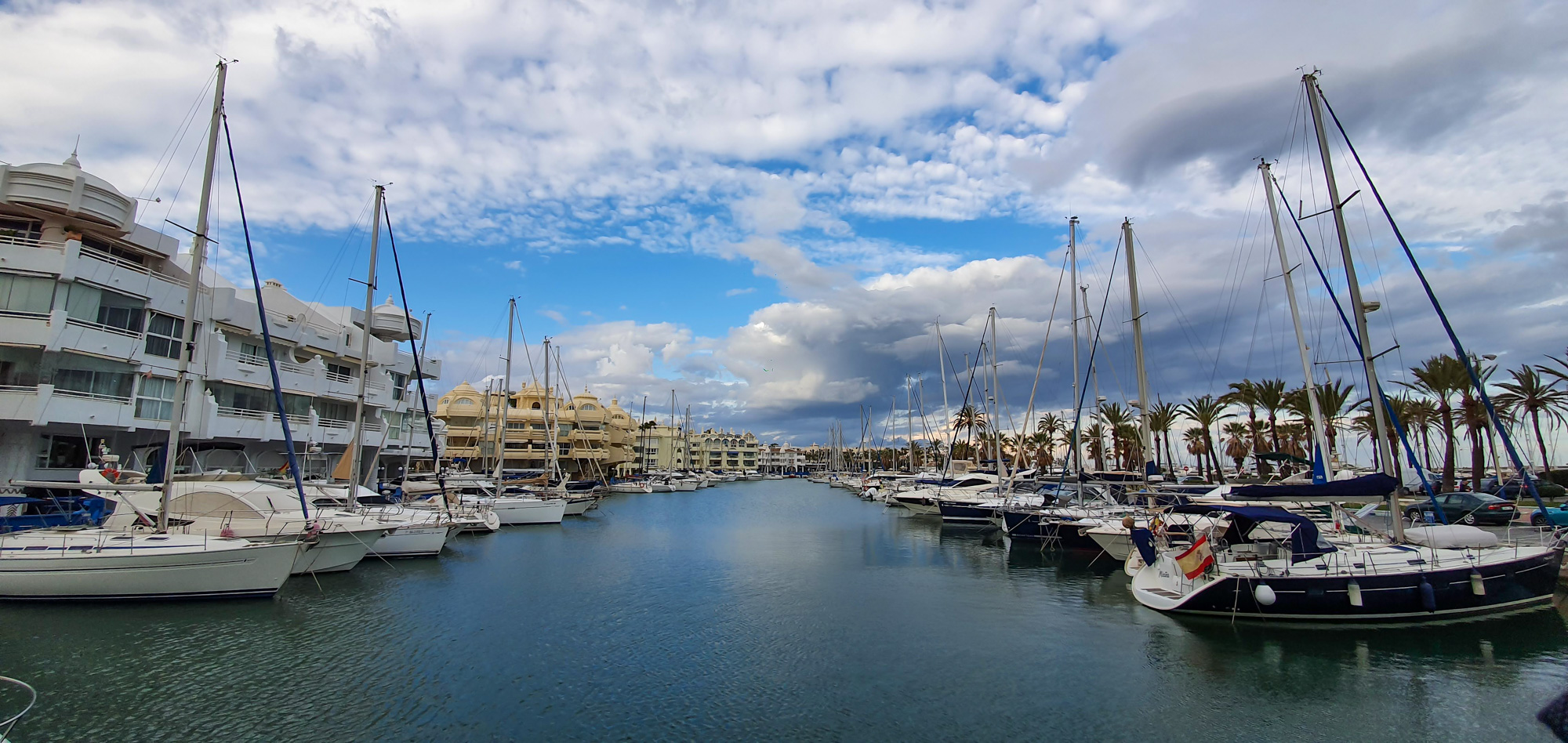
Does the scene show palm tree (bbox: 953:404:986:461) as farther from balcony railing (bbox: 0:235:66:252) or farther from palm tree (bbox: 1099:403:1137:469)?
balcony railing (bbox: 0:235:66:252)

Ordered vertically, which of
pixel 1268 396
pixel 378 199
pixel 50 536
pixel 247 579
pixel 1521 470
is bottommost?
pixel 247 579

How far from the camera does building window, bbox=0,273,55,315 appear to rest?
27656mm

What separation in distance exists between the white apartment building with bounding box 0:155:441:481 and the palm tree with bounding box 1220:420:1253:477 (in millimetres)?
81736

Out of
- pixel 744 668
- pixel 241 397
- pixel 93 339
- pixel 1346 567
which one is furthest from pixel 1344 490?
pixel 241 397

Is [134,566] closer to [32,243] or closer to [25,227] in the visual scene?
[32,243]

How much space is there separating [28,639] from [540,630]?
11.4 meters

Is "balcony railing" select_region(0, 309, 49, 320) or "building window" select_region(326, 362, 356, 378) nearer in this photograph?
"balcony railing" select_region(0, 309, 49, 320)

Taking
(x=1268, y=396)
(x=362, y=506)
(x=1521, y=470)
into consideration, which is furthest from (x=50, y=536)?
(x=1268, y=396)

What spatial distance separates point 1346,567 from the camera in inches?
747

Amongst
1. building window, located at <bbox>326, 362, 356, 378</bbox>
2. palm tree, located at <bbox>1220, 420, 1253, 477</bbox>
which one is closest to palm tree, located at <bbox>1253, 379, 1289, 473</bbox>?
palm tree, located at <bbox>1220, 420, 1253, 477</bbox>

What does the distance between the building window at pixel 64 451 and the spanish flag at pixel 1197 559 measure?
41659mm

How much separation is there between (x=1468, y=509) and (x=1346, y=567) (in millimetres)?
19181

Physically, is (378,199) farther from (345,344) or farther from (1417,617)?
(1417,617)

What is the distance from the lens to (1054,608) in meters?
22.4
